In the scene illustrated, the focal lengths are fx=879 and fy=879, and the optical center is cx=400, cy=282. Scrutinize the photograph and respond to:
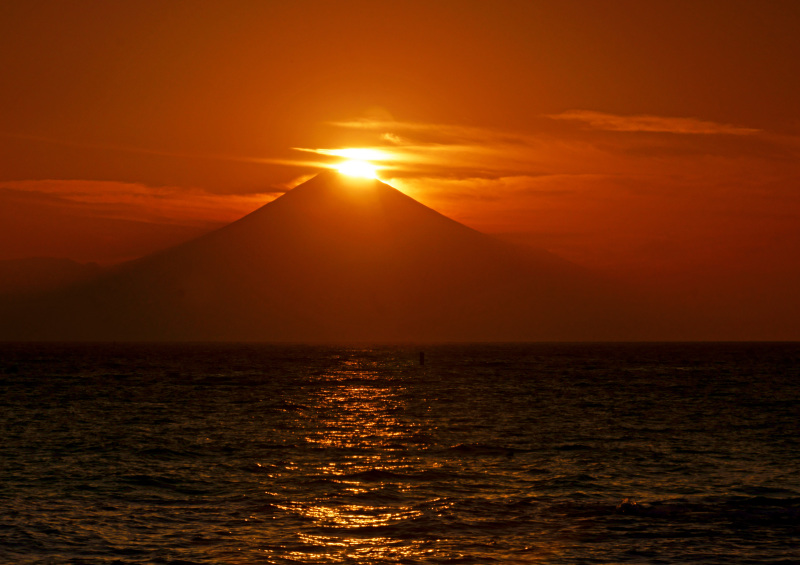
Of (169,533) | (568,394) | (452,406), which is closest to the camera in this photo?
(169,533)

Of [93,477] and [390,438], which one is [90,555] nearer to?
[93,477]

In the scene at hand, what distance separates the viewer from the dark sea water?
19359 mm

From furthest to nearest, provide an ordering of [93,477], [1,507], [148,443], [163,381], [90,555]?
[163,381] < [148,443] < [93,477] < [1,507] < [90,555]

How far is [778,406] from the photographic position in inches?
2386

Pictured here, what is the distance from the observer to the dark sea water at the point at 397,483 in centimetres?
1936

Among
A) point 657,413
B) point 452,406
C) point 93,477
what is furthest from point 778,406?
point 93,477

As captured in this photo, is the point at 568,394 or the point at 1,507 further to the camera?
the point at 568,394

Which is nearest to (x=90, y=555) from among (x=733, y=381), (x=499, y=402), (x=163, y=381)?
(x=499, y=402)

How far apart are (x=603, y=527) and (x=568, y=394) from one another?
173 feet

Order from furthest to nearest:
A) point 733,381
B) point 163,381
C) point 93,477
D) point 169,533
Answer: point 733,381
point 163,381
point 93,477
point 169,533

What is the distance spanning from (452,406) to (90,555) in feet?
138

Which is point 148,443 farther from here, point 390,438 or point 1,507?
point 1,507

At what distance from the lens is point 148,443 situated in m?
38.3

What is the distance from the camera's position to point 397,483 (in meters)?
27.5
